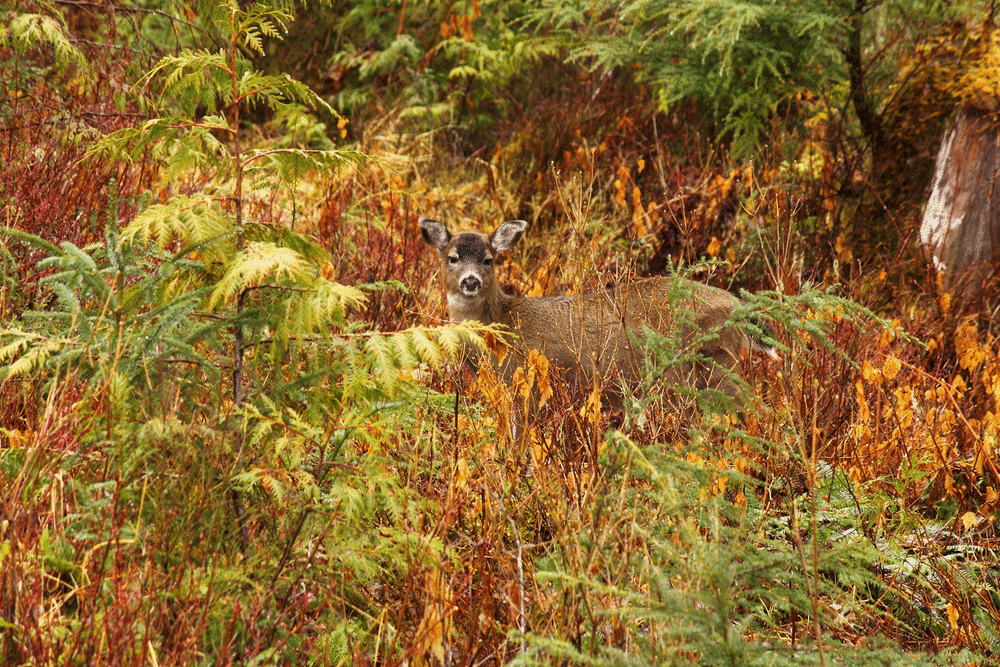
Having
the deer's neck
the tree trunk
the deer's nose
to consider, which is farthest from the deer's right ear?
the tree trunk

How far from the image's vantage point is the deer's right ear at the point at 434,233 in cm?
607

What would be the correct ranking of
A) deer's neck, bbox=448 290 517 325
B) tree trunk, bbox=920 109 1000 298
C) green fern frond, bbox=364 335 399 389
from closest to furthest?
green fern frond, bbox=364 335 399 389, deer's neck, bbox=448 290 517 325, tree trunk, bbox=920 109 1000 298

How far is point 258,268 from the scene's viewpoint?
253 cm

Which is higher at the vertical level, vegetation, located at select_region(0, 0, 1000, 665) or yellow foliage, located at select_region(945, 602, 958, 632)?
vegetation, located at select_region(0, 0, 1000, 665)

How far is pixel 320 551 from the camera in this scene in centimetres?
287

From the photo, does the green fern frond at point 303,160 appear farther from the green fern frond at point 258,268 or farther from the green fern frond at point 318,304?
the green fern frond at point 318,304

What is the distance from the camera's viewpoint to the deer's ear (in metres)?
6.01

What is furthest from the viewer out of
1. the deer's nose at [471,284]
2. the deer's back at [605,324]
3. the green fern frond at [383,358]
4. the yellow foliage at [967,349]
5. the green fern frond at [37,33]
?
the deer's nose at [471,284]

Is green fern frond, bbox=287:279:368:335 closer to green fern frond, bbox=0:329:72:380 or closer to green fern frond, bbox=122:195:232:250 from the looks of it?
green fern frond, bbox=122:195:232:250

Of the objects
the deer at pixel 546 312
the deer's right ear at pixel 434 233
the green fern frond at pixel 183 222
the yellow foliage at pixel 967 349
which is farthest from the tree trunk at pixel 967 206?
the green fern frond at pixel 183 222

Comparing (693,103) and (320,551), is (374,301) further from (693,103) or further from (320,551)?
(693,103)

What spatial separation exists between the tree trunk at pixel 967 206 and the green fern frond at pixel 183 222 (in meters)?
5.19

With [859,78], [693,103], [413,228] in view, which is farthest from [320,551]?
[693,103]

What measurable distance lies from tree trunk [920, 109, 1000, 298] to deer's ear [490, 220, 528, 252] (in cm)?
297
